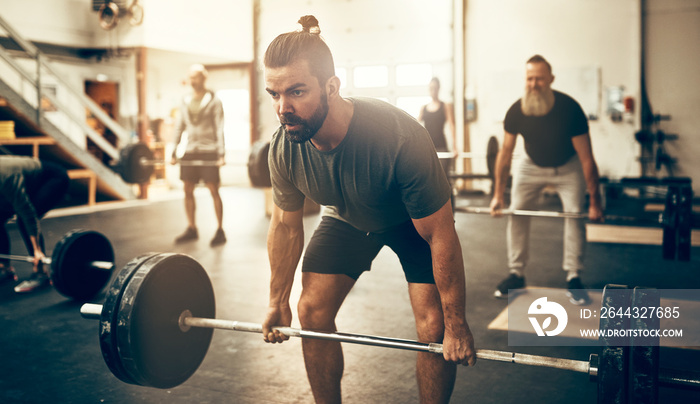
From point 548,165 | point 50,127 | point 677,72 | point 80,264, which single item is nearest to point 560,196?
point 548,165

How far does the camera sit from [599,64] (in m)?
6.87

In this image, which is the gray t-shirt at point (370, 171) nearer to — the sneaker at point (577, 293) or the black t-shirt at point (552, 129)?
the black t-shirt at point (552, 129)

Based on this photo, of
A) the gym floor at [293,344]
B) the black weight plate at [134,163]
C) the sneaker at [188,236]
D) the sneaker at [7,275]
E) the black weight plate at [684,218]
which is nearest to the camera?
the gym floor at [293,344]

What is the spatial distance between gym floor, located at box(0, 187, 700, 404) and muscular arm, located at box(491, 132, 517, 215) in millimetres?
463

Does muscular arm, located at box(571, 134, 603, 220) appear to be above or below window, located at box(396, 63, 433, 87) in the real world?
below

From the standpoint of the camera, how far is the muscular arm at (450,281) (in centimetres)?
127

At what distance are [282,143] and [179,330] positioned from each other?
643mm

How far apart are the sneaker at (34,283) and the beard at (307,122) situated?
241 centimetres

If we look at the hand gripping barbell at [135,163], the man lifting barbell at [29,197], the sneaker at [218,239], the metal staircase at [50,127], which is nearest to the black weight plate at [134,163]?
the hand gripping barbell at [135,163]

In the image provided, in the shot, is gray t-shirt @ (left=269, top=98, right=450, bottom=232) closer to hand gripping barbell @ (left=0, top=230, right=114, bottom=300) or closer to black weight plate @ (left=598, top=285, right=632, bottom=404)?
black weight plate @ (left=598, top=285, right=632, bottom=404)

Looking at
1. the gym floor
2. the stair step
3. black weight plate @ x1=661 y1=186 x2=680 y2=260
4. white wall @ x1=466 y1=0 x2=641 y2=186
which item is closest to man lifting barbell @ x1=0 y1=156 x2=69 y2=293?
the gym floor

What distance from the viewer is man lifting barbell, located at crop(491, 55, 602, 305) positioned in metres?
2.68

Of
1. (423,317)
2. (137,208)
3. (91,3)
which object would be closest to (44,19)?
(91,3)

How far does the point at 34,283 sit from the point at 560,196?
9.04 feet
